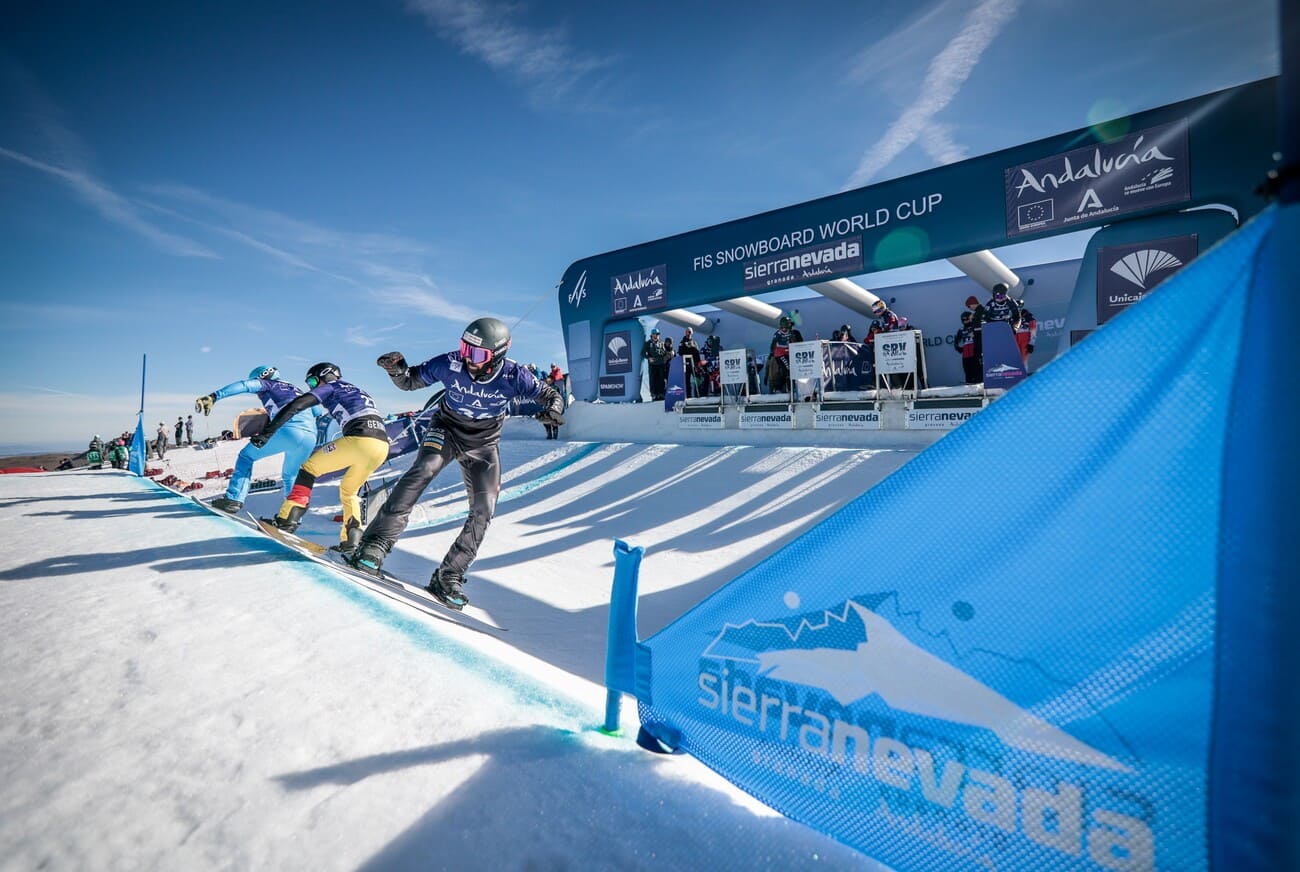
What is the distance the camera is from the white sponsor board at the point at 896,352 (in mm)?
9484

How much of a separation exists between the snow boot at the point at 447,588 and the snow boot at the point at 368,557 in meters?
0.44

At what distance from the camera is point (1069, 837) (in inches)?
43.6

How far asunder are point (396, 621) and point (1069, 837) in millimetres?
2939

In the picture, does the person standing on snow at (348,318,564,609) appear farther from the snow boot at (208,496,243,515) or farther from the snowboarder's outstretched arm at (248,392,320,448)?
the snow boot at (208,496,243,515)

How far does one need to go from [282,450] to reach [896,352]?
952 cm

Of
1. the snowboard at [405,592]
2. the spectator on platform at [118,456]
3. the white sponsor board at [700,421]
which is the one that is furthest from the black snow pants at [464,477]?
the spectator on platform at [118,456]

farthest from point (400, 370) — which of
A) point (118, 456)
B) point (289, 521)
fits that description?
point (118, 456)

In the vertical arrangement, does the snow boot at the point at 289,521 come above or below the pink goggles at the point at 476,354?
below

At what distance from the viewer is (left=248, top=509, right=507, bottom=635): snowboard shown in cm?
374

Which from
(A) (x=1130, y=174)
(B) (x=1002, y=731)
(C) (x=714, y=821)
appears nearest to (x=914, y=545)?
(B) (x=1002, y=731)

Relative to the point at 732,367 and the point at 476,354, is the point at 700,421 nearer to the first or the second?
the point at 732,367

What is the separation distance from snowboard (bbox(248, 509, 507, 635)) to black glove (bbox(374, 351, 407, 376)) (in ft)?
5.30

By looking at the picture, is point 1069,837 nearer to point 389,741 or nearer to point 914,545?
point 914,545

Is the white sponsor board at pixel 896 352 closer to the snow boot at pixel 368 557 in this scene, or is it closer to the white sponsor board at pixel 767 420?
the white sponsor board at pixel 767 420
